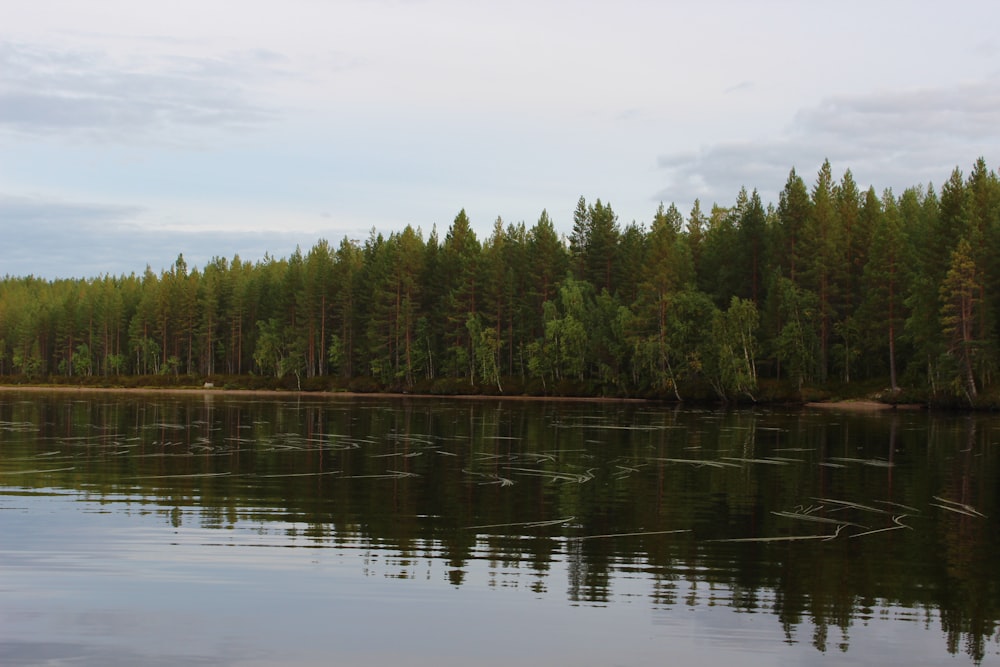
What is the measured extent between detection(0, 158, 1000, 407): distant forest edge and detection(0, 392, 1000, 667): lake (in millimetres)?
51683

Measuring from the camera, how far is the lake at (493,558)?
12.7 m

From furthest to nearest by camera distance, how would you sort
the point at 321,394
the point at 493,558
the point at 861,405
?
1. the point at 321,394
2. the point at 861,405
3. the point at 493,558

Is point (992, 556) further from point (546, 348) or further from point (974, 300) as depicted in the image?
point (546, 348)

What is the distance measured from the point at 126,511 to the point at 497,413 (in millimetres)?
49318

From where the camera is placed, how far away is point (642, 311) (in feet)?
321

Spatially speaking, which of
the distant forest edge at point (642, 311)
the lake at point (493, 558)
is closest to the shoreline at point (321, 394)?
the distant forest edge at point (642, 311)

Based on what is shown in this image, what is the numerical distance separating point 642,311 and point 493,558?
3214 inches

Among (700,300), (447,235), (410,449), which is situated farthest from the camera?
(447,235)

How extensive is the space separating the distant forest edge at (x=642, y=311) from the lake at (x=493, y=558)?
170 ft

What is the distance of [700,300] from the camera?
96375mm

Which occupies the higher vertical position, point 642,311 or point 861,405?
point 642,311

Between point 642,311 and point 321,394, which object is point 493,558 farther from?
point 321,394

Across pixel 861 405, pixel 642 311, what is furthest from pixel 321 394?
pixel 861 405

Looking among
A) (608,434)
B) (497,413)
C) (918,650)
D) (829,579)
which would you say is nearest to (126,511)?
(829,579)
